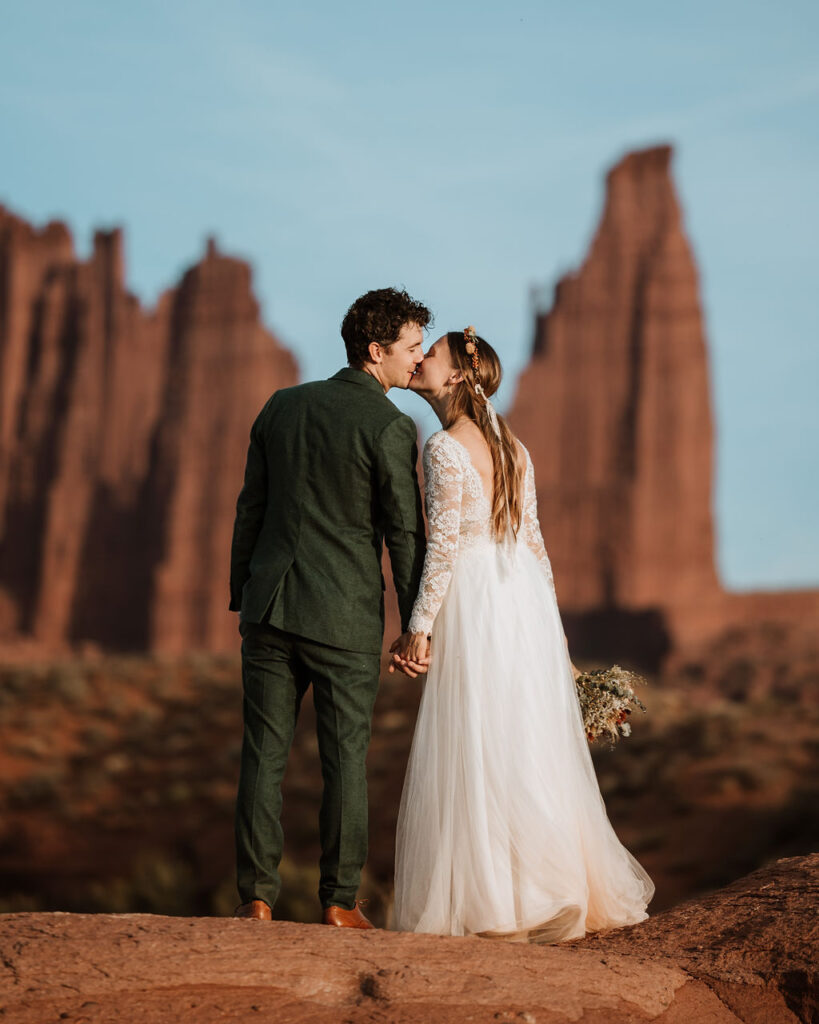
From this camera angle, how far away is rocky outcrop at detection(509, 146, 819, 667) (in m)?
49.9

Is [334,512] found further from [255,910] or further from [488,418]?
[255,910]

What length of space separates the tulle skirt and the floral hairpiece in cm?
79

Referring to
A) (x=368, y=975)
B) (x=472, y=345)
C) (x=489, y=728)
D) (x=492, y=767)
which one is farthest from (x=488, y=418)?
(x=368, y=975)

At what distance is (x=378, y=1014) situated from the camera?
3699 millimetres

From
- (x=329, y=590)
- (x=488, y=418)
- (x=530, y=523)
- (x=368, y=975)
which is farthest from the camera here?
(x=530, y=523)

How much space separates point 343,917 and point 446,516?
163cm

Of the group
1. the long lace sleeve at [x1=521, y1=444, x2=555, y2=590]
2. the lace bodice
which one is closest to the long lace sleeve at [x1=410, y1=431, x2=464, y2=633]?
the lace bodice

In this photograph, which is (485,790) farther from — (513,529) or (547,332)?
(547,332)

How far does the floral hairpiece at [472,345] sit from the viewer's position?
5523 mm

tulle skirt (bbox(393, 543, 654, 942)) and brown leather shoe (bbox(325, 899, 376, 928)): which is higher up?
tulle skirt (bbox(393, 543, 654, 942))

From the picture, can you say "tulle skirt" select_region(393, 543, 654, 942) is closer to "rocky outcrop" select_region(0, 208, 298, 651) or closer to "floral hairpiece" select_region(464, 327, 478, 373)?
"floral hairpiece" select_region(464, 327, 478, 373)

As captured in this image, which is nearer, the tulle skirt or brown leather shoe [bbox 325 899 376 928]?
brown leather shoe [bbox 325 899 376 928]

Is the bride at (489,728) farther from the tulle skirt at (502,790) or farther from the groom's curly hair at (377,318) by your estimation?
the groom's curly hair at (377,318)

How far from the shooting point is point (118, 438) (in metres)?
54.3
